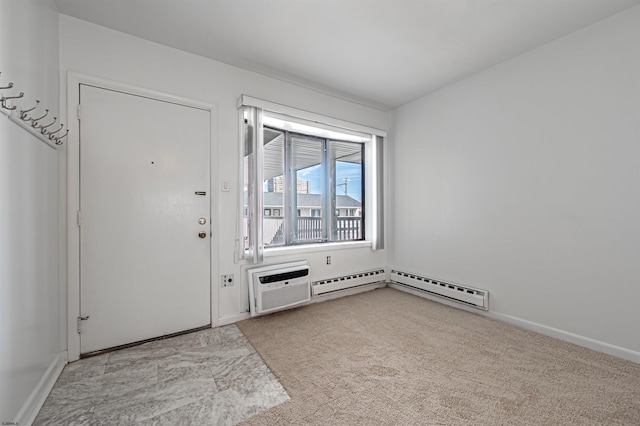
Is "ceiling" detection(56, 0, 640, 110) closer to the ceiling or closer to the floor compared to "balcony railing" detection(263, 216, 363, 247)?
closer to the ceiling

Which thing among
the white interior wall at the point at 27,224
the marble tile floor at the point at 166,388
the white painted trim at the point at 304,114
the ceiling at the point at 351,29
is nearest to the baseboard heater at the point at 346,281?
the marble tile floor at the point at 166,388

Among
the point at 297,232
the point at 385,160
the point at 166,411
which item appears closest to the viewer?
the point at 166,411

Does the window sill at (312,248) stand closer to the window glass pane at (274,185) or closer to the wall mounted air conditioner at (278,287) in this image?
the wall mounted air conditioner at (278,287)

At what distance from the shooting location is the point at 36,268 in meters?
1.55

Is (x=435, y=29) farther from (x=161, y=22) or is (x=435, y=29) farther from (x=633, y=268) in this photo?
(x=633, y=268)

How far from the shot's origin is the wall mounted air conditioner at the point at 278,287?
2680 millimetres

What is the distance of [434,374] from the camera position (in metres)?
1.80

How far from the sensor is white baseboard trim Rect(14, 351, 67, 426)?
1.35 metres

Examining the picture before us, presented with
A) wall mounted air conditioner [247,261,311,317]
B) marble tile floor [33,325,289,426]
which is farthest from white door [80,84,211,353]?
wall mounted air conditioner [247,261,311,317]

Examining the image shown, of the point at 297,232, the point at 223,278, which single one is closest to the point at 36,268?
the point at 223,278

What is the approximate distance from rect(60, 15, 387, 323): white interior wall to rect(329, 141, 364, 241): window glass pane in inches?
17.9

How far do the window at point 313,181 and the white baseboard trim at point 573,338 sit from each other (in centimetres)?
172

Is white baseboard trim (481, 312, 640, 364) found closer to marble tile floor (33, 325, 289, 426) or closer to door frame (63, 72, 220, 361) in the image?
marble tile floor (33, 325, 289, 426)

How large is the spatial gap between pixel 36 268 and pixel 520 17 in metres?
3.75
